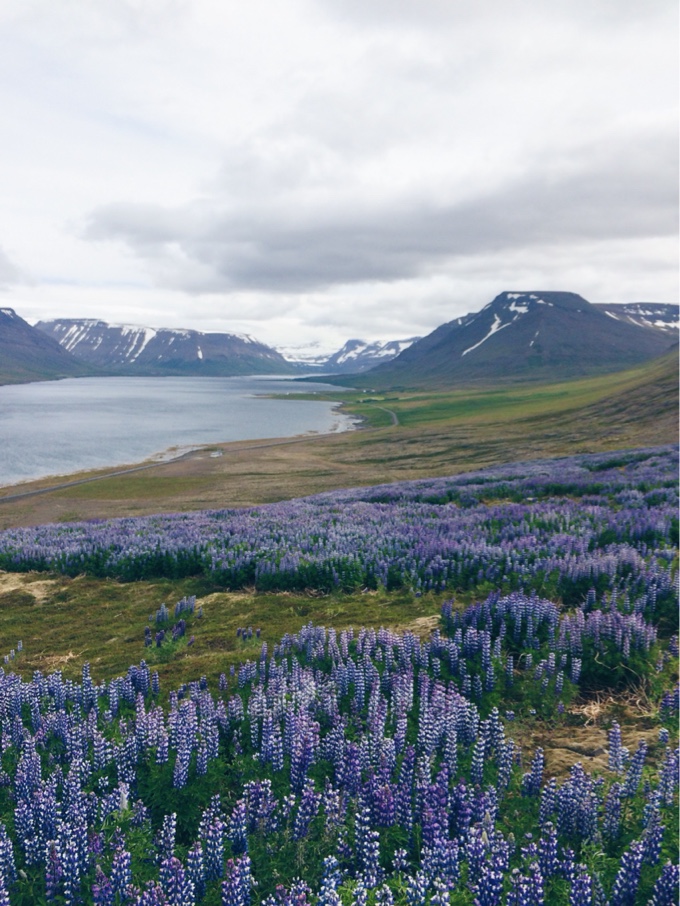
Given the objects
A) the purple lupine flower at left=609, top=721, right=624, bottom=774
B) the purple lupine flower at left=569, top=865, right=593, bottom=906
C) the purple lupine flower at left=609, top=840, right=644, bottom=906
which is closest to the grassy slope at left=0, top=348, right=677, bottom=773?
the purple lupine flower at left=609, top=721, right=624, bottom=774

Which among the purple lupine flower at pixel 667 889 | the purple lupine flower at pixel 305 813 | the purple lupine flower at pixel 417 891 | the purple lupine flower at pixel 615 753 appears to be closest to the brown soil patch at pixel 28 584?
the purple lupine flower at pixel 305 813

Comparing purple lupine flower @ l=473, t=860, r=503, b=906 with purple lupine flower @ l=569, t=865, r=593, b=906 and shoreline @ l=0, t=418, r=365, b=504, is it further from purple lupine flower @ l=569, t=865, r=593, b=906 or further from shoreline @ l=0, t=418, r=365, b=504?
shoreline @ l=0, t=418, r=365, b=504

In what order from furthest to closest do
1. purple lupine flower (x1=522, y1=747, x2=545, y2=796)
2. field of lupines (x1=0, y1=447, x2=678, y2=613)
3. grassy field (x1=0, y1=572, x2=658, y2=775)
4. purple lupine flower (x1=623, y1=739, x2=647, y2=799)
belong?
field of lupines (x1=0, y1=447, x2=678, y2=613)
grassy field (x1=0, y1=572, x2=658, y2=775)
purple lupine flower (x1=522, y1=747, x2=545, y2=796)
purple lupine flower (x1=623, y1=739, x2=647, y2=799)

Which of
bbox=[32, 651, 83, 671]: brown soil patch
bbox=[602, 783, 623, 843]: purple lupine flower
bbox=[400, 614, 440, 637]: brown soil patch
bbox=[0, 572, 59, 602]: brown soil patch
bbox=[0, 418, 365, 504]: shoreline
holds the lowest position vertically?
bbox=[0, 418, 365, 504]: shoreline

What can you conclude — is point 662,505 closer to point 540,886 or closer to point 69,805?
point 540,886

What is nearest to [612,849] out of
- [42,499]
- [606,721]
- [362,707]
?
[606,721]

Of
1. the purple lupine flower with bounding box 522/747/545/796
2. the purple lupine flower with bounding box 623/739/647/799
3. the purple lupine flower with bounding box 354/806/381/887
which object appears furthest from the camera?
the purple lupine flower with bounding box 522/747/545/796

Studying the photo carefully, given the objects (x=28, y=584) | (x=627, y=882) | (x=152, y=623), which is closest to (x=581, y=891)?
(x=627, y=882)

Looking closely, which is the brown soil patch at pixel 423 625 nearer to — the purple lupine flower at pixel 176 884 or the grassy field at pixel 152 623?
the grassy field at pixel 152 623
